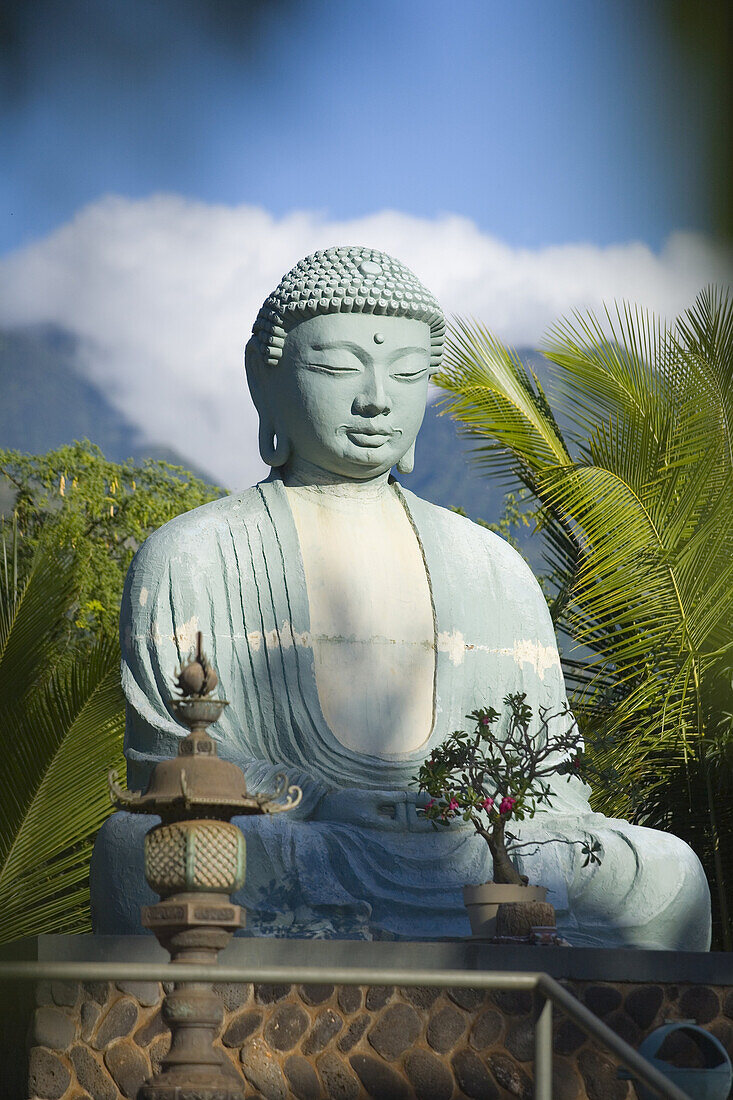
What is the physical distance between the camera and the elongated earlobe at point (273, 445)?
6.89m

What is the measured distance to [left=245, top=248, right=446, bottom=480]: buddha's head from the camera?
6.70 m

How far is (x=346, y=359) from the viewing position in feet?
21.9

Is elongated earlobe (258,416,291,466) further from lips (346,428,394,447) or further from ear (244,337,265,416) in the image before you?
lips (346,428,394,447)

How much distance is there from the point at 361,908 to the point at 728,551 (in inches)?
200

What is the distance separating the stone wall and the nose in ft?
8.57

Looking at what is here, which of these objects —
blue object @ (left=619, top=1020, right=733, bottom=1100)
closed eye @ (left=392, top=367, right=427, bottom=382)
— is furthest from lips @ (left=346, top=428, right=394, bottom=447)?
blue object @ (left=619, top=1020, right=733, bottom=1100)

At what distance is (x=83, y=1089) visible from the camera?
186 inches

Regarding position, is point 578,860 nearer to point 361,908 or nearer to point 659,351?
point 361,908

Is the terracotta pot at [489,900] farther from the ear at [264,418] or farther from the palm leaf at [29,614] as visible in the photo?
the palm leaf at [29,614]

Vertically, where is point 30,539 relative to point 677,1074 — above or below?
above

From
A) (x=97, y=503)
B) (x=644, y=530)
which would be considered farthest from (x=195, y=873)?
(x=97, y=503)

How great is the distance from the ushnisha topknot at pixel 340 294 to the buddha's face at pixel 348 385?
0.14 ft

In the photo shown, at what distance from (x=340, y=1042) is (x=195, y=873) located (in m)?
1.28

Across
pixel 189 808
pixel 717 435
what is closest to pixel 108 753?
pixel 717 435
